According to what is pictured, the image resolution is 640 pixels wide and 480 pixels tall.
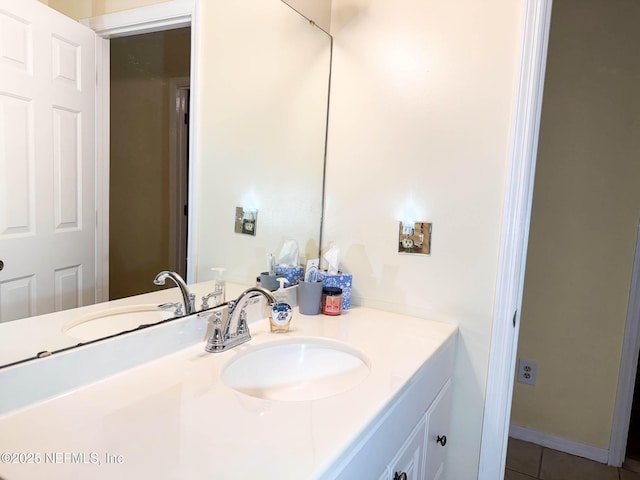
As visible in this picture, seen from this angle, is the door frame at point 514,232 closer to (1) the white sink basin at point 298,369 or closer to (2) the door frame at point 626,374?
(1) the white sink basin at point 298,369

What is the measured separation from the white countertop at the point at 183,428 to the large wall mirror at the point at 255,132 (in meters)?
0.36

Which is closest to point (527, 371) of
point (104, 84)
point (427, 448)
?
point (427, 448)

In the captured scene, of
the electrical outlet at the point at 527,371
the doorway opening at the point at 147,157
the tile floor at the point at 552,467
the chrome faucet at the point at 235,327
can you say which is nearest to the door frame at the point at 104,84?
the doorway opening at the point at 147,157

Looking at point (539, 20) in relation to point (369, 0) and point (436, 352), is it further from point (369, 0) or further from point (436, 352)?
point (436, 352)

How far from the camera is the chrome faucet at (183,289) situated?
1.05 m

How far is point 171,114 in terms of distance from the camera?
3.47ft

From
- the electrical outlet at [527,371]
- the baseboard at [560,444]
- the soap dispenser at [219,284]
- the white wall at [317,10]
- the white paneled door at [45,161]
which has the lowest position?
the baseboard at [560,444]

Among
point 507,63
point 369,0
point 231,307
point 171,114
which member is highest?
point 369,0

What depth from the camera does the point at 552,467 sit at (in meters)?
2.10

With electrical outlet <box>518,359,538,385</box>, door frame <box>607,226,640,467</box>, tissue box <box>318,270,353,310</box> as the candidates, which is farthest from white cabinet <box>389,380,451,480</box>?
door frame <box>607,226,640,467</box>

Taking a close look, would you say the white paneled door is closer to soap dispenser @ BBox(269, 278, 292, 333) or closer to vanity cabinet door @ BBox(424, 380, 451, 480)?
soap dispenser @ BBox(269, 278, 292, 333)

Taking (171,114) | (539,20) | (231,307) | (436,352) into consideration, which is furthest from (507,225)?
(171,114)

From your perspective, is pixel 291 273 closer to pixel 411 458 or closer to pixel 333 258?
pixel 333 258

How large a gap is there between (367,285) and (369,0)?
1.01m
